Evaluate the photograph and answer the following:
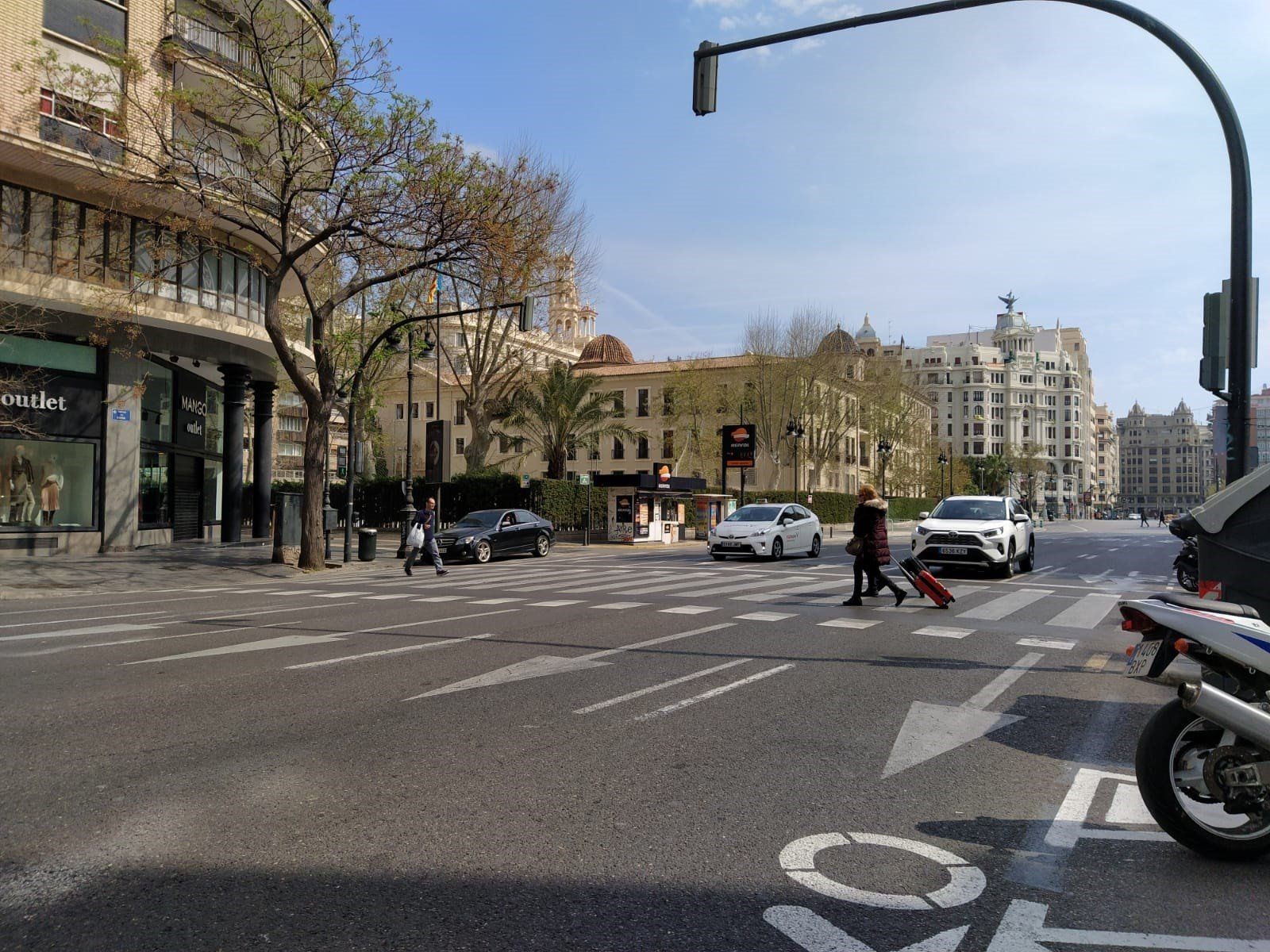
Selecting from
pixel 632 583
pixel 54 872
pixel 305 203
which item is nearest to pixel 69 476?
pixel 305 203

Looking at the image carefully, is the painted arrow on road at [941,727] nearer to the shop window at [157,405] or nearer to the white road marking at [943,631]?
the white road marking at [943,631]

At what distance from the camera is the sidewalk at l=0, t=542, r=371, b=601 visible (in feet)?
53.8

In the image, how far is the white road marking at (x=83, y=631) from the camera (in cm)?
974

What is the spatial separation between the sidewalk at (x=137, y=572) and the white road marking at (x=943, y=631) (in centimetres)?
1368

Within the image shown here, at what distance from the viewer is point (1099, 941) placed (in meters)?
2.92

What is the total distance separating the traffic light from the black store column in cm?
2208

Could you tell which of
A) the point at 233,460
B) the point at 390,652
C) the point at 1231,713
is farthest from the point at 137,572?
the point at 1231,713

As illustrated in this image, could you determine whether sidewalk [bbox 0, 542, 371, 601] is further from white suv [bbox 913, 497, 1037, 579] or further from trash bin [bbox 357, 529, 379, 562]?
white suv [bbox 913, 497, 1037, 579]

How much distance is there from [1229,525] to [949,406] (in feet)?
466

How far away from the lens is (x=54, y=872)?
335 centimetres

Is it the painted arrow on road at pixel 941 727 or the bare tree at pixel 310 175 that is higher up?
the bare tree at pixel 310 175

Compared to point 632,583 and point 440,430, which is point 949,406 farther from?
point 632,583

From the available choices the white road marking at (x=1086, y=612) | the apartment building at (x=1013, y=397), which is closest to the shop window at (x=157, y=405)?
the white road marking at (x=1086, y=612)

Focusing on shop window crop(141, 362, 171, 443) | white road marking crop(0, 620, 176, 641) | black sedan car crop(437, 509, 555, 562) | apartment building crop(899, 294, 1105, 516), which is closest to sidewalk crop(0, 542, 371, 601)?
black sedan car crop(437, 509, 555, 562)
